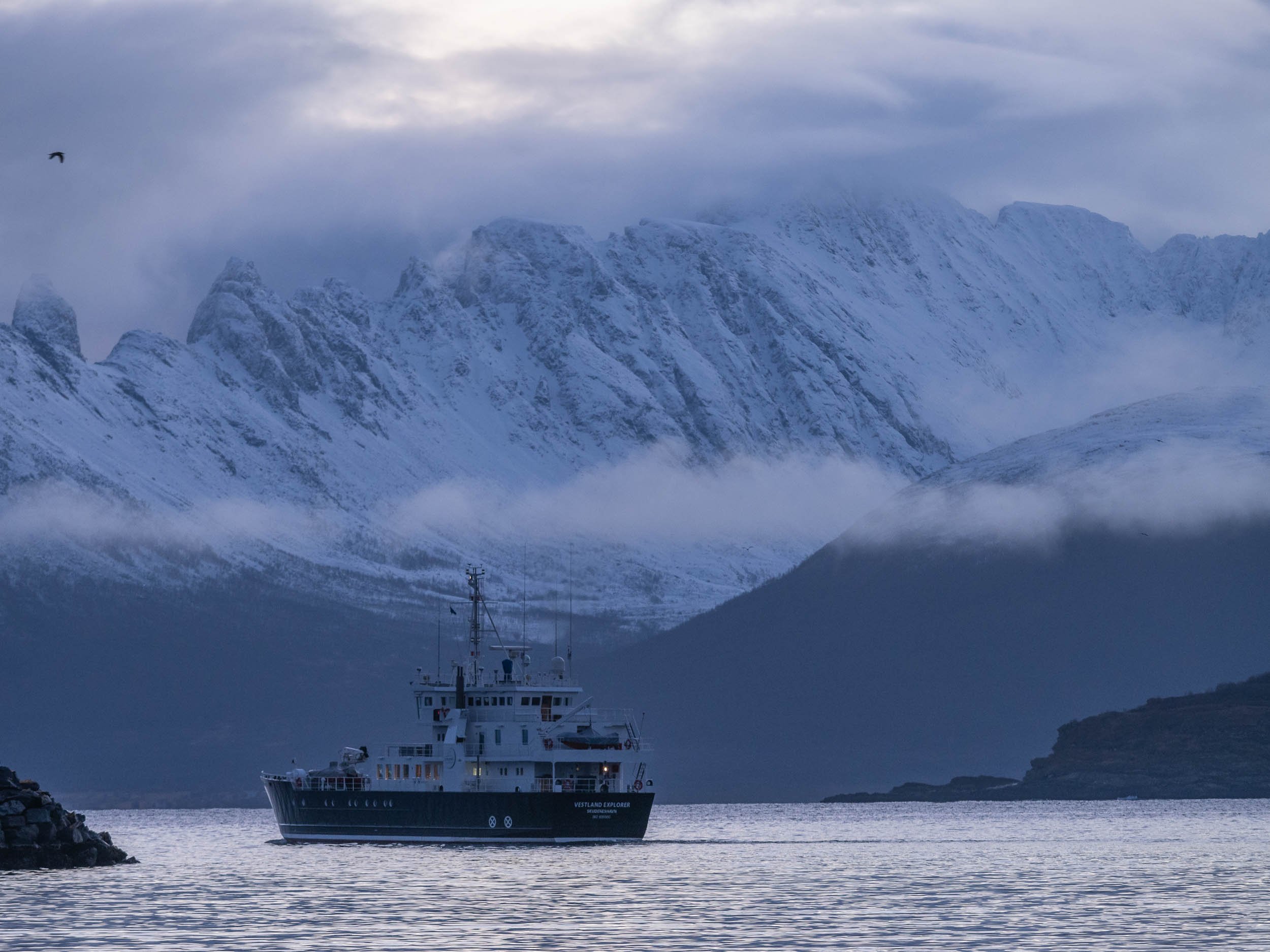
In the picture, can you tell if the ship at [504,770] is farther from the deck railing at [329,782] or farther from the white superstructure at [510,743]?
the deck railing at [329,782]

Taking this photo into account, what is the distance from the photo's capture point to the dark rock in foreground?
15112cm

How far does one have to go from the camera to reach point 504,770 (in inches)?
6663

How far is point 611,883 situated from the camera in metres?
131

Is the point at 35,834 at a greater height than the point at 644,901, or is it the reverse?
the point at 35,834

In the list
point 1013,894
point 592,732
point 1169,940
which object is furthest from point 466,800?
point 1169,940

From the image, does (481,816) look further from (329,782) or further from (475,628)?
(329,782)

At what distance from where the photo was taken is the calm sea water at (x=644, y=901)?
10256 centimetres

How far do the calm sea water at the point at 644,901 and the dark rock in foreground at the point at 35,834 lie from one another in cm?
442

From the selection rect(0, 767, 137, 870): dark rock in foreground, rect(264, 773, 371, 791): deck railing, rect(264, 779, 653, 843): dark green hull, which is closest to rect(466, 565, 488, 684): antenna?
rect(264, 779, 653, 843): dark green hull

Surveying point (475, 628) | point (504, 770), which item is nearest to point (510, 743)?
point (504, 770)

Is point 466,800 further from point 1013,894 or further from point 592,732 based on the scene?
point 1013,894

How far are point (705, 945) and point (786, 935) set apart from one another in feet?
20.6

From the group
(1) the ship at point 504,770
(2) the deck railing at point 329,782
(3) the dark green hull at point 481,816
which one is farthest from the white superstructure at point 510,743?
(2) the deck railing at point 329,782

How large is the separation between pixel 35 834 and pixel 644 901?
5433 centimetres
